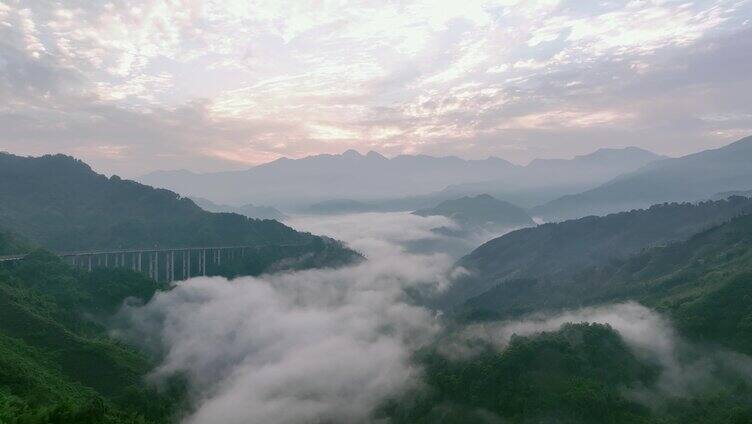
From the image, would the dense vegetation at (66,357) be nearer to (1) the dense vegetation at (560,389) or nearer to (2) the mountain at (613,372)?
(1) the dense vegetation at (560,389)

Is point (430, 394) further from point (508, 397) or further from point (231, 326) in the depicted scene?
point (231, 326)

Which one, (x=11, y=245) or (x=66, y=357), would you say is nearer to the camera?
(x=66, y=357)

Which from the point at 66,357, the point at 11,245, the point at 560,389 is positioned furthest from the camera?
the point at 11,245

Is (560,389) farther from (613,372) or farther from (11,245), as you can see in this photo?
(11,245)

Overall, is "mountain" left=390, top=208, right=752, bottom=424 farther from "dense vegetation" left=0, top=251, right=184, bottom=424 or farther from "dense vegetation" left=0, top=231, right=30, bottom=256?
"dense vegetation" left=0, top=231, right=30, bottom=256

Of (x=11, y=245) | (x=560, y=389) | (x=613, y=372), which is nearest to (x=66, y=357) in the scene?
(x=11, y=245)

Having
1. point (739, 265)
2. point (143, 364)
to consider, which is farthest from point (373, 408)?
point (739, 265)

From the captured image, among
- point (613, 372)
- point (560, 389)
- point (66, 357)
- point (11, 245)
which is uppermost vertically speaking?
point (11, 245)

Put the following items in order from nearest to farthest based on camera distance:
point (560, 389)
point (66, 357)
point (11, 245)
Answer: point (66, 357)
point (560, 389)
point (11, 245)

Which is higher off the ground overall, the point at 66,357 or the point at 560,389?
the point at 66,357

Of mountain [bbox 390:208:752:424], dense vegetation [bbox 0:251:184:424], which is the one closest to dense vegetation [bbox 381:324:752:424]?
mountain [bbox 390:208:752:424]
